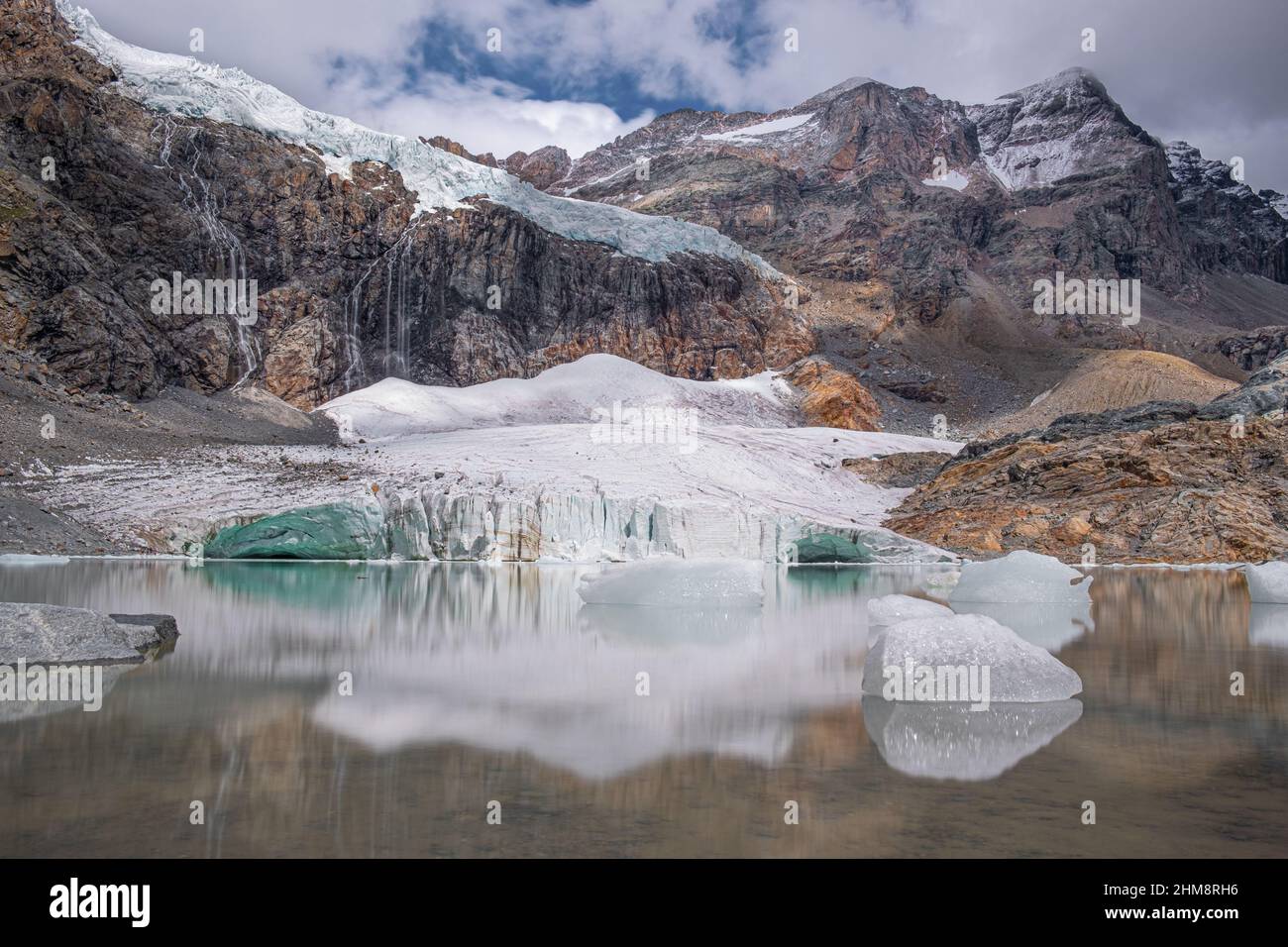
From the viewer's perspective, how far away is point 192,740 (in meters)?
3.96

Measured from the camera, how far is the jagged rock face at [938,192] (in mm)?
64375

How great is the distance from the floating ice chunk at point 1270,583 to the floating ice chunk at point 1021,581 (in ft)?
9.00

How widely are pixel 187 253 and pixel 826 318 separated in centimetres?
3299

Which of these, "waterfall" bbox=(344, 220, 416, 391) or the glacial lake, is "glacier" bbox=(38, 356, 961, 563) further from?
the glacial lake

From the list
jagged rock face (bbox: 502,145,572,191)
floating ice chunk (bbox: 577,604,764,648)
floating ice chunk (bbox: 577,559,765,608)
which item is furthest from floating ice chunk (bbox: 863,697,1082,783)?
jagged rock face (bbox: 502,145,572,191)

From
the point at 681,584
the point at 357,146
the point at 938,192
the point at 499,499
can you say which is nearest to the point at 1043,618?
the point at 681,584

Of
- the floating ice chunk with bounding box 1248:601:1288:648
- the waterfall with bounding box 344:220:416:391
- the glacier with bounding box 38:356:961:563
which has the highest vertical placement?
the waterfall with bounding box 344:220:416:391

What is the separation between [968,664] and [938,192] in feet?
248

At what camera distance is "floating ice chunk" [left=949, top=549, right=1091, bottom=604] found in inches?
480

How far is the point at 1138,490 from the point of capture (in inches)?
951

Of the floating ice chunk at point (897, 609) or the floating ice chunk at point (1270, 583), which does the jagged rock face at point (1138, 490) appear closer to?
the floating ice chunk at point (1270, 583)

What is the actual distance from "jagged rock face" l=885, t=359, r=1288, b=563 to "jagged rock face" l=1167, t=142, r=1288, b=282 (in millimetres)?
72044

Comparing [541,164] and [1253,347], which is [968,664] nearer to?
[1253,347]
